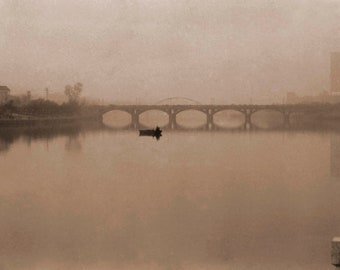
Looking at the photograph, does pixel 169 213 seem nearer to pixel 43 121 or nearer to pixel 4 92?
pixel 43 121

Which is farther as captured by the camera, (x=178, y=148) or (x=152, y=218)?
(x=178, y=148)

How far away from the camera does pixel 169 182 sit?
26891mm

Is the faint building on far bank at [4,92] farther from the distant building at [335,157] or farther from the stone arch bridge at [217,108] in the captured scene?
the distant building at [335,157]

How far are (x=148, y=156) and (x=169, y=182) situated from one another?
15414mm

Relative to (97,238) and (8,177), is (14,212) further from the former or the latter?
(8,177)

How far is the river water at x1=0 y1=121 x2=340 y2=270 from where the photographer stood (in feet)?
41.4

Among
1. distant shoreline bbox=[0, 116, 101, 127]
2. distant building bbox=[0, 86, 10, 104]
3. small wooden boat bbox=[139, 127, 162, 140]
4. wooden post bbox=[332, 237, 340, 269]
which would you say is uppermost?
distant building bbox=[0, 86, 10, 104]

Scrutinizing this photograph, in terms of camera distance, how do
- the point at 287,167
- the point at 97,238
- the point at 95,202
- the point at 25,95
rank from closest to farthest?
the point at 97,238
the point at 95,202
the point at 287,167
the point at 25,95

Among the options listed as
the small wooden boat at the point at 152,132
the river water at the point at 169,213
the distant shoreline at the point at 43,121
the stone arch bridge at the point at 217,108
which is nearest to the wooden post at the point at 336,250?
the river water at the point at 169,213

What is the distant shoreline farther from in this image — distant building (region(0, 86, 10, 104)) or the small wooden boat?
the small wooden boat

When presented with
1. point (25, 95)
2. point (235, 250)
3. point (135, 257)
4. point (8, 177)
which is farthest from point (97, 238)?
point (25, 95)

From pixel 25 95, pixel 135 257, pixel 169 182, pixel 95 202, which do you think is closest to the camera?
pixel 135 257

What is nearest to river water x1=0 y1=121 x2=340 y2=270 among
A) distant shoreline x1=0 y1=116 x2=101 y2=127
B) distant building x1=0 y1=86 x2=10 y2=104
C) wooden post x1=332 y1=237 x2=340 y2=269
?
wooden post x1=332 y1=237 x2=340 y2=269

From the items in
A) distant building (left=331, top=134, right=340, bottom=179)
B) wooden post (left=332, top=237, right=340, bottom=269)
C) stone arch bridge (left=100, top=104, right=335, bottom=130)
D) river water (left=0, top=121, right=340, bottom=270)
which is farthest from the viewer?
stone arch bridge (left=100, top=104, right=335, bottom=130)
